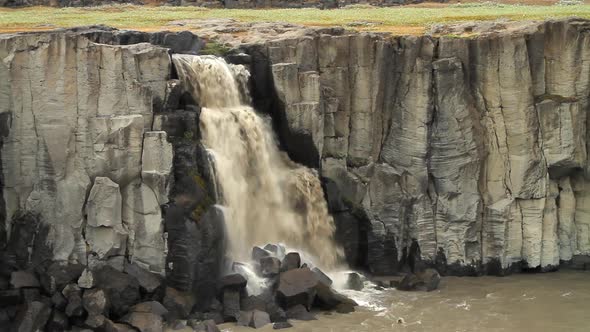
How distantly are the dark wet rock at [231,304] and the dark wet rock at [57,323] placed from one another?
17.4ft

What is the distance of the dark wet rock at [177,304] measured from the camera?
28.3 metres

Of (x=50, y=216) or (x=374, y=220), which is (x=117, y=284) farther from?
(x=374, y=220)

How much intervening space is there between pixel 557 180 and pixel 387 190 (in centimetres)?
772

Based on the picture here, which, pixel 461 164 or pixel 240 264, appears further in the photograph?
pixel 461 164

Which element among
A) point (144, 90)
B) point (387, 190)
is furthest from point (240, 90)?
point (387, 190)

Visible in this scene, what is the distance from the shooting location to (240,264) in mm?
30703

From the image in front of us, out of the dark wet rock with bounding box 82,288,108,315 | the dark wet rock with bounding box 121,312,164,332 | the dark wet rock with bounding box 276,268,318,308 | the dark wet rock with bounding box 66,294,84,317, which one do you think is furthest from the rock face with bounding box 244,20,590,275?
the dark wet rock with bounding box 66,294,84,317

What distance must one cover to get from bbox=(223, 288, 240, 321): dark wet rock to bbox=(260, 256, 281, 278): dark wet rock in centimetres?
156

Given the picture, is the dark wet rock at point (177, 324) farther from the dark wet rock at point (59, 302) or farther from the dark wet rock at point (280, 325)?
the dark wet rock at point (59, 302)

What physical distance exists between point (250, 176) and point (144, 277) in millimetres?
6629

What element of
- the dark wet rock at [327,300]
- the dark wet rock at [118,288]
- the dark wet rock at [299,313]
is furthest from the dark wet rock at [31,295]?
the dark wet rock at [327,300]

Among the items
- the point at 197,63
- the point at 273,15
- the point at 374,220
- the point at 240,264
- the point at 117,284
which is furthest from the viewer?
the point at 273,15

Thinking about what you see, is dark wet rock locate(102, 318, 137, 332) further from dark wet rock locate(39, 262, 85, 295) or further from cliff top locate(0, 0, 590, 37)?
cliff top locate(0, 0, 590, 37)

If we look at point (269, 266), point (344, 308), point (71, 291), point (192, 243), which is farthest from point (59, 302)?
point (344, 308)
